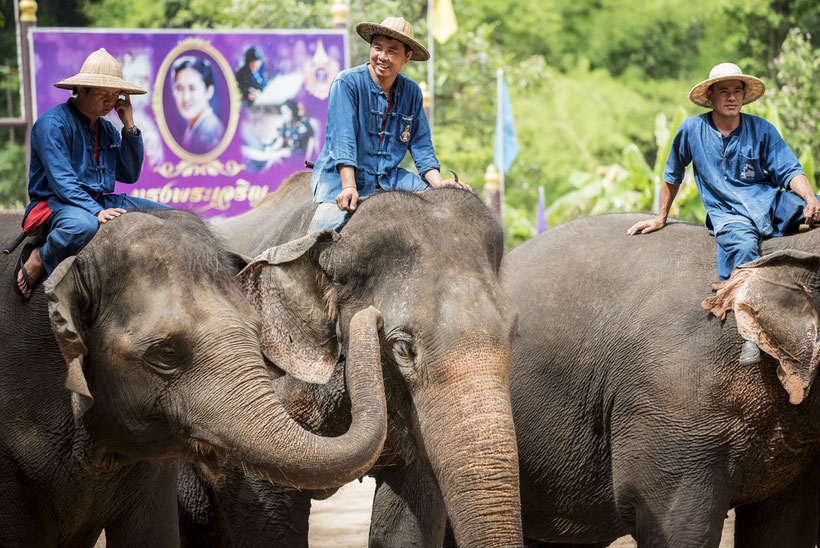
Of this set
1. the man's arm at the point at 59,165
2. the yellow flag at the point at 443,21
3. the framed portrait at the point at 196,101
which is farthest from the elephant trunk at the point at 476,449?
the yellow flag at the point at 443,21

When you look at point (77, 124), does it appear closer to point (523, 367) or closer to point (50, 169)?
point (50, 169)

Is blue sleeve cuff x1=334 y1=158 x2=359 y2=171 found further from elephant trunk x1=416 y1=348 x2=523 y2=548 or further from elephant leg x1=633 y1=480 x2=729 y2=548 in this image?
elephant leg x1=633 y1=480 x2=729 y2=548

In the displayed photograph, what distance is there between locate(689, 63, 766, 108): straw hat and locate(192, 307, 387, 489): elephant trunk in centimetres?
234

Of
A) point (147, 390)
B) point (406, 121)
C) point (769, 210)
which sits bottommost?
point (147, 390)

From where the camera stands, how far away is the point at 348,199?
4293mm

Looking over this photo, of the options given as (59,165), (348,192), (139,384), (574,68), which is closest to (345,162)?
(348,192)

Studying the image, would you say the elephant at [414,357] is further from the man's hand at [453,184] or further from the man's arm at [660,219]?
the man's arm at [660,219]


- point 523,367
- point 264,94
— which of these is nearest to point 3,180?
point 264,94

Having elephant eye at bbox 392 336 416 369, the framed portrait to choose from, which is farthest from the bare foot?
the framed portrait

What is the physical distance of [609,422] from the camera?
5.12 metres

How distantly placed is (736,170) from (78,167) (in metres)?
2.91

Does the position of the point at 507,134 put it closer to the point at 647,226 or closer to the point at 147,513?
the point at 647,226

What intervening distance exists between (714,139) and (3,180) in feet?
55.9

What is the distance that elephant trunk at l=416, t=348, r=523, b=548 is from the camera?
139 inches
